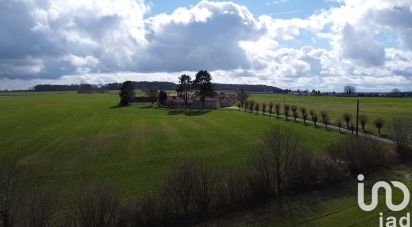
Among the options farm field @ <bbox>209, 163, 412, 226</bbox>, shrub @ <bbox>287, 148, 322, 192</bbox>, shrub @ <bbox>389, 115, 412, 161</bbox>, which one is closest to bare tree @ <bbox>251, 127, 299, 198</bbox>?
shrub @ <bbox>287, 148, 322, 192</bbox>

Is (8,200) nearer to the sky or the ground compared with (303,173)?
nearer to the sky

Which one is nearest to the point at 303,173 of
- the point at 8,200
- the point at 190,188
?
the point at 190,188

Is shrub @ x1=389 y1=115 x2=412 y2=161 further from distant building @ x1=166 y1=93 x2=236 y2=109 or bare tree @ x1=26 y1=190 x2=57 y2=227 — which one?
distant building @ x1=166 y1=93 x2=236 y2=109

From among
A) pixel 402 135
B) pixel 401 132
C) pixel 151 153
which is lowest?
pixel 151 153

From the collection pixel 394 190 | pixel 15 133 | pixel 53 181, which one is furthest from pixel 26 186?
pixel 15 133

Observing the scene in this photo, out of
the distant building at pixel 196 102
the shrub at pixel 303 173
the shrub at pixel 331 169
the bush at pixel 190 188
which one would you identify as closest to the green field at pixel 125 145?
the bush at pixel 190 188

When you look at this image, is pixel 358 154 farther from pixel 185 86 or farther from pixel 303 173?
pixel 185 86

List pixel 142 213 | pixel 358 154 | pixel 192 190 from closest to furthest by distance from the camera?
pixel 142 213 < pixel 192 190 < pixel 358 154
